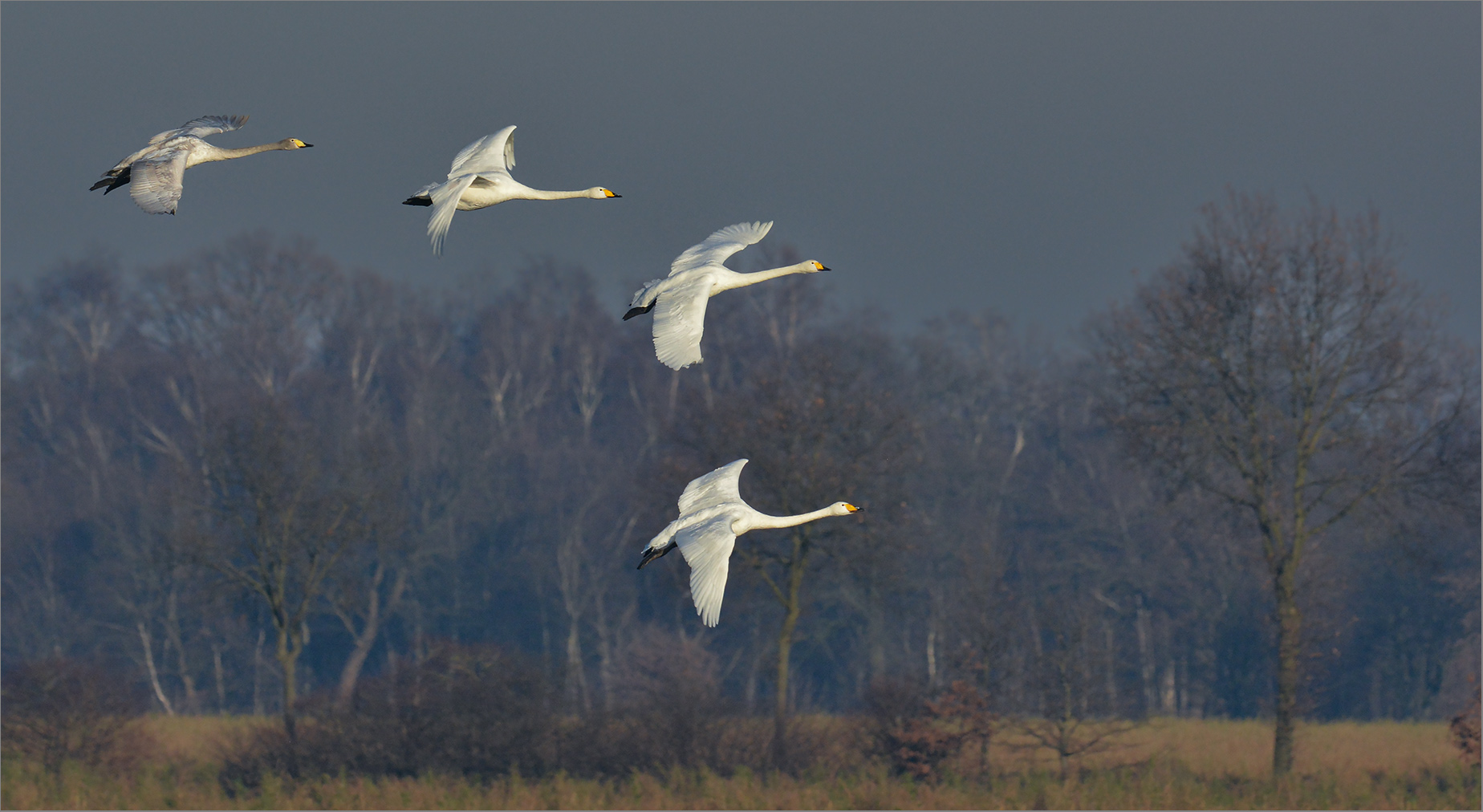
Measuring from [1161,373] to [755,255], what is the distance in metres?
31.7

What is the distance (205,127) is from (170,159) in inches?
73.9

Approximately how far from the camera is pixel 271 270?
71312 millimetres

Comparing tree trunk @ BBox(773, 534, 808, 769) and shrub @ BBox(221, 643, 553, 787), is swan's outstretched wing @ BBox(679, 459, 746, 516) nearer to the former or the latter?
shrub @ BBox(221, 643, 553, 787)

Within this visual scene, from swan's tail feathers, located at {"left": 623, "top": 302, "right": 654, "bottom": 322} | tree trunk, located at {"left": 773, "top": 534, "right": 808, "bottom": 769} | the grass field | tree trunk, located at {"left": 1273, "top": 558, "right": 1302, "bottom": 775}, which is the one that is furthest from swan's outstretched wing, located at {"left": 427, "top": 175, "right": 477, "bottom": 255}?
tree trunk, located at {"left": 1273, "top": 558, "right": 1302, "bottom": 775}

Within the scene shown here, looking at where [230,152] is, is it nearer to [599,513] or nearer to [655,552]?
[655,552]

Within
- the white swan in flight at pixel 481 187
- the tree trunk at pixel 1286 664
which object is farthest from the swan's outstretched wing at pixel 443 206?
the tree trunk at pixel 1286 664

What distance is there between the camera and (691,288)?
14.6 m

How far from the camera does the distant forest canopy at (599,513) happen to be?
98.7 feet

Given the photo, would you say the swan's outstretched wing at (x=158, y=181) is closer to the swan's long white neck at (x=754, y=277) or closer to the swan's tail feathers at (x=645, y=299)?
the swan's tail feathers at (x=645, y=299)

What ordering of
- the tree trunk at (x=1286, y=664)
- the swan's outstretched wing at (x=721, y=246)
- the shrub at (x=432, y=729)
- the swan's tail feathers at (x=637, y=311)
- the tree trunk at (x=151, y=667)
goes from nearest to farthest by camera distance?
the swan's tail feathers at (x=637, y=311), the swan's outstretched wing at (x=721, y=246), the tree trunk at (x=1286, y=664), the shrub at (x=432, y=729), the tree trunk at (x=151, y=667)

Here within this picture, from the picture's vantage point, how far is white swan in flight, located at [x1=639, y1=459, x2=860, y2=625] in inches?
482

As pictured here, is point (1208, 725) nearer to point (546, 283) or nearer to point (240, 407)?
point (240, 407)

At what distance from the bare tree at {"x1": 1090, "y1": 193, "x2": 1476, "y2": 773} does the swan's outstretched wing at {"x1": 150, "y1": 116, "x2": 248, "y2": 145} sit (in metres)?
15.0

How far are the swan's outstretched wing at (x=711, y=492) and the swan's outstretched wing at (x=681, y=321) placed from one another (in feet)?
5.05
